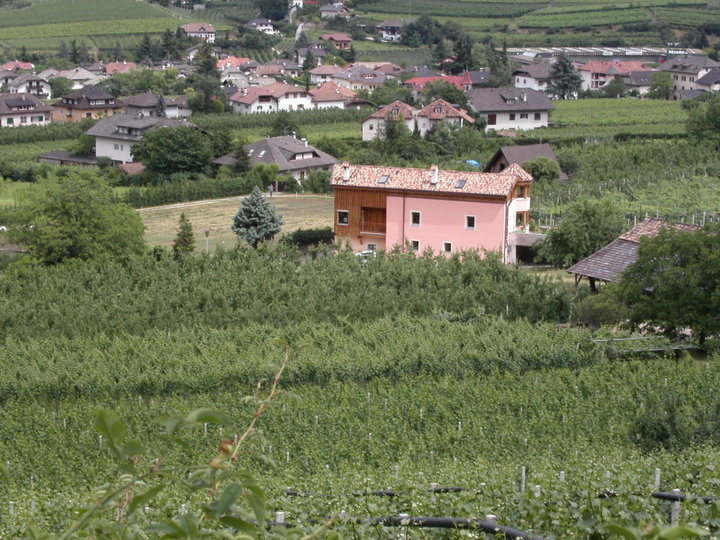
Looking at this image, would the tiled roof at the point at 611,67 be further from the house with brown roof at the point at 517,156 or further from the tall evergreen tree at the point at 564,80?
the house with brown roof at the point at 517,156

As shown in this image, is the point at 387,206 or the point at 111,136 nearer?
the point at 387,206

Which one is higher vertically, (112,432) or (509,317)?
(112,432)

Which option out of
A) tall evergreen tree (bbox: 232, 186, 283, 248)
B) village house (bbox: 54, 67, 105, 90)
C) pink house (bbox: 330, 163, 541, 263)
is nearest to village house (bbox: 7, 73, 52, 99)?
village house (bbox: 54, 67, 105, 90)

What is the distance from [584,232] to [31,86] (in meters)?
71.8

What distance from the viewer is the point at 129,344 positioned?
23.1 m

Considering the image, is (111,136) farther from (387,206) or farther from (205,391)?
(205,391)

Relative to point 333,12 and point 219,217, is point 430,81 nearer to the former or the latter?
point 219,217

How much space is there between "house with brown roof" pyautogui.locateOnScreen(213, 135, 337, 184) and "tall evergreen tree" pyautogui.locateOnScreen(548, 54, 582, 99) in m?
35.7

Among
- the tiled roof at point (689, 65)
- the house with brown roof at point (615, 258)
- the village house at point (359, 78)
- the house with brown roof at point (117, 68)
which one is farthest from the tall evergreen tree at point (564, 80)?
the house with brown roof at point (615, 258)

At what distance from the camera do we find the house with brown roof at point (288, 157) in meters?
52.3

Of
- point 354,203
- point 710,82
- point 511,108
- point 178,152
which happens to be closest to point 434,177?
point 354,203

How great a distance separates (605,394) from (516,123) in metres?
49.2

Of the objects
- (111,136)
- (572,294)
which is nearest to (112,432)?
(572,294)

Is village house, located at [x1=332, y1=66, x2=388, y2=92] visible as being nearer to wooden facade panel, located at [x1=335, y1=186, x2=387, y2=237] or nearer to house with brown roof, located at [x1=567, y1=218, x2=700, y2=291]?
wooden facade panel, located at [x1=335, y1=186, x2=387, y2=237]
